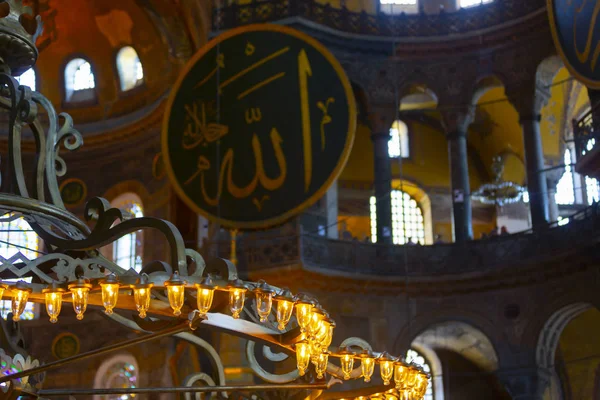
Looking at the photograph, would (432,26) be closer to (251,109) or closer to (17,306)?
(251,109)

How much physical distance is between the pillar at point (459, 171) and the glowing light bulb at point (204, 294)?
11.5 metres

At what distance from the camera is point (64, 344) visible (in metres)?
18.8

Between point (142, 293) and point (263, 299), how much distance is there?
2.20 ft

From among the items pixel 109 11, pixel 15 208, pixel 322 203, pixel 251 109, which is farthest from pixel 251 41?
pixel 15 208

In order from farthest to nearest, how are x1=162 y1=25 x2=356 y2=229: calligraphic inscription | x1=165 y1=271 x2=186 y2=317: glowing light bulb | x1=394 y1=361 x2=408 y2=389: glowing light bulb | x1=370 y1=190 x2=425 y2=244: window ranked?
1. x1=370 y1=190 x2=425 y2=244: window
2. x1=162 y1=25 x2=356 y2=229: calligraphic inscription
3. x1=394 y1=361 x2=408 y2=389: glowing light bulb
4. x1=165 y1=271 x2=186 y2=317: glowing light bulb

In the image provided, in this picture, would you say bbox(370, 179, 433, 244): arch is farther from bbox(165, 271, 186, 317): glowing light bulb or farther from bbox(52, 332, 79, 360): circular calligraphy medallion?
bbox(165, 271, 186, 317): glowing light bulb

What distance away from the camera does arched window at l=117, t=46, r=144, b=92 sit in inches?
798

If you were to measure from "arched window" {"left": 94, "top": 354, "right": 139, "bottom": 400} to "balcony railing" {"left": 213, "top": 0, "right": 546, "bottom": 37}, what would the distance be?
19.7ft

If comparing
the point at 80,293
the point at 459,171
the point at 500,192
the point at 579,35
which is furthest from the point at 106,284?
the point at 500,192

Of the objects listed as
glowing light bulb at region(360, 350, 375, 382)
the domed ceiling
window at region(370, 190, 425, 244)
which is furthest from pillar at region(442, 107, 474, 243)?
glowing light bulb at region(360, 350, 375, 382)

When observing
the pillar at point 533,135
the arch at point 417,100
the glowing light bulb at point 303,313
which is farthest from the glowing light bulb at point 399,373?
the arch at point 417,100

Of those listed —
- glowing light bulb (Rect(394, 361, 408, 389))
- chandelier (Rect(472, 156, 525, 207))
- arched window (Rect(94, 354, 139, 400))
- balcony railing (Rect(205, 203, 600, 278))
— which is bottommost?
glowing light bulb (Rect(394, 361, 408, 389))

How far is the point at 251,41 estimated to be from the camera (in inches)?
577

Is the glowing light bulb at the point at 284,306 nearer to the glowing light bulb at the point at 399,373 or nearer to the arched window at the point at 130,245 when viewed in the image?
the glowing light bulb at the point at 399,373
